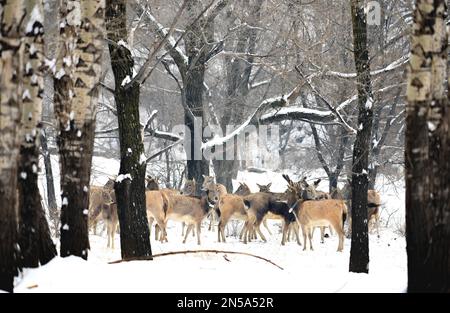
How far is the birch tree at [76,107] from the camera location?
9.22 meters

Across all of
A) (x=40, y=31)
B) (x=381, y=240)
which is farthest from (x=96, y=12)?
(x=381, y=240)

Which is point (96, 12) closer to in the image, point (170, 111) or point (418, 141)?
point (418, 141)

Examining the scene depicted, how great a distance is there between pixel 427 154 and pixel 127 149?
19.3 ft

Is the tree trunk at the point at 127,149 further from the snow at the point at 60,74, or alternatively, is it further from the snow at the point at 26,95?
the snow at the point at 26,95

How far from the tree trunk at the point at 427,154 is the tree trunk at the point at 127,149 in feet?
18.4

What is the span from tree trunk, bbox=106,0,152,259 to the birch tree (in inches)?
92.3

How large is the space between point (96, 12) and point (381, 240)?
15.6m

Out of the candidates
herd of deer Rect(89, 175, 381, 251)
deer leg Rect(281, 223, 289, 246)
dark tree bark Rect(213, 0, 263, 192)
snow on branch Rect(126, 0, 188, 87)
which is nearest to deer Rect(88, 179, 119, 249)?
herd of deer Rect(89, 175, 381, 251)

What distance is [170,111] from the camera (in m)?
40.5

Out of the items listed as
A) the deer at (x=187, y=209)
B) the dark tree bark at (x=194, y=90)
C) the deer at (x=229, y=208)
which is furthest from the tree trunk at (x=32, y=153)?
the dark tree bark at (x=194, y=90)

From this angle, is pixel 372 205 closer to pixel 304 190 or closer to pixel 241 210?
pixel 304 190

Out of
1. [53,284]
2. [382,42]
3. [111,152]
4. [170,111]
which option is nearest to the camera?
[53,284]

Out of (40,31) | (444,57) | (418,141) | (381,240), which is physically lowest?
(381,240)

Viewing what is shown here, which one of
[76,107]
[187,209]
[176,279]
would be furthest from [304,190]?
[176,279]
